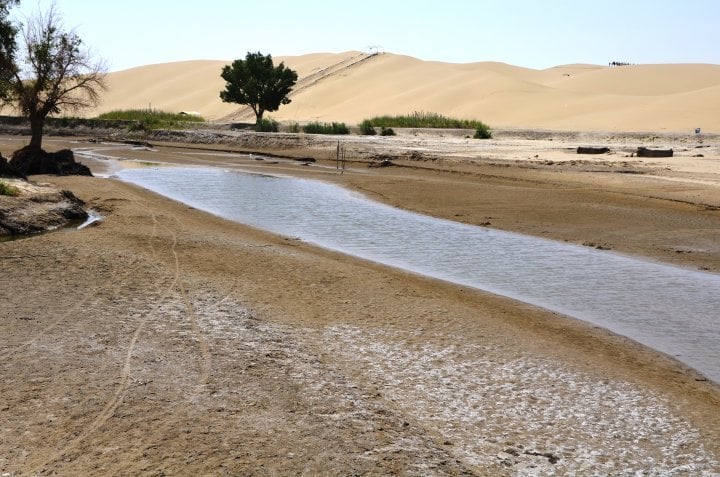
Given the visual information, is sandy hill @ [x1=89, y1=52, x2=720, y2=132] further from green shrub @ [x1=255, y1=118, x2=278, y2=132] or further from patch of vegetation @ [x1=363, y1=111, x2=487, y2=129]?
green shrub @ [x1=255, y1=118, x2=278, y2=132]

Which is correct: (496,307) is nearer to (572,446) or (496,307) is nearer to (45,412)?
(572,446)

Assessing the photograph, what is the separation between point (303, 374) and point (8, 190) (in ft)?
37.1

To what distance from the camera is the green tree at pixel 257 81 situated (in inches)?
2037

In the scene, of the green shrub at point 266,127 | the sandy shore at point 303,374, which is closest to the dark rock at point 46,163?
the sandy shore at point 303,374

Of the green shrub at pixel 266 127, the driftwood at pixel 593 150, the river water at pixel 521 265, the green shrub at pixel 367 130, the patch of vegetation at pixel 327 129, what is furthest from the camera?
the green shrub at pixel 266 127

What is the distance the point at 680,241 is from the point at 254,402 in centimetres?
1015

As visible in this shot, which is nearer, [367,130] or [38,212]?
[38,212]

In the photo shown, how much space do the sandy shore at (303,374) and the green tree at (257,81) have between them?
39686 millimetres

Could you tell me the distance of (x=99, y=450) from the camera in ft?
16.9

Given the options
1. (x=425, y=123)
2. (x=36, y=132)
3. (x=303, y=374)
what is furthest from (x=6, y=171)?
(x=425, y=123)

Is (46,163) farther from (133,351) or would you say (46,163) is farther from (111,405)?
(111,405)

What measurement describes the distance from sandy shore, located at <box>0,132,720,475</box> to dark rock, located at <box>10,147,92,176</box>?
13089mm

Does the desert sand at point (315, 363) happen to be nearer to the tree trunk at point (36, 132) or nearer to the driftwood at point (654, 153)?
the tree trunk at point (36, 132)

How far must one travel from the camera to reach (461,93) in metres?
77.3
